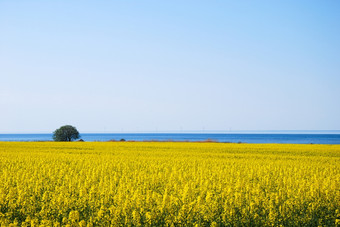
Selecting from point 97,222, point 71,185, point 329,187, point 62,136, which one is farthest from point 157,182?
point 62,136

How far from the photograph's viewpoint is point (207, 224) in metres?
7.90

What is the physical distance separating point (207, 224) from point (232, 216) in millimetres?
636

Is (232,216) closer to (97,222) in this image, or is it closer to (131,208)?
(131,208)

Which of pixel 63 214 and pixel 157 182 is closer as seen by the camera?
pixel 63 214

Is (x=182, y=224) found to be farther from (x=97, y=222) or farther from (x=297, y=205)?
(x=297, y=205)

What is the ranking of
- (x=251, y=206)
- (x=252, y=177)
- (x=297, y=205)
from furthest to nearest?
1. (x=252, y=177)
2. (x=297, y=205)
3. (x=251, y=206)

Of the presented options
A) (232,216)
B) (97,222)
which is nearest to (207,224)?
(232,216)

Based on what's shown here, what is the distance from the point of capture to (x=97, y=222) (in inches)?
282

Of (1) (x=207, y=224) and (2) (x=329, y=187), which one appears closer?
(1) (x=207, y=224)

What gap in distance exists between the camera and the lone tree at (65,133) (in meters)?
75.4

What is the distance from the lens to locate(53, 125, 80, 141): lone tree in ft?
247

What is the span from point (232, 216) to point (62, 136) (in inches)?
2860

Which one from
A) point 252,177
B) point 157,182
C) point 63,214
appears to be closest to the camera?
point 63,214

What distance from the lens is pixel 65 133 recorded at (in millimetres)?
75875
